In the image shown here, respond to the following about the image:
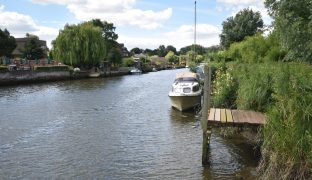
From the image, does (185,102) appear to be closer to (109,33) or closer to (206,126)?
(206,126)

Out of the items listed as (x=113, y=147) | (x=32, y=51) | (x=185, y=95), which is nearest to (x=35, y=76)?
(x=32, y=51)

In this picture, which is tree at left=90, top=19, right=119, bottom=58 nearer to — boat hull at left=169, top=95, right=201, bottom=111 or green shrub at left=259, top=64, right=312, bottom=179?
boat hull at left=169, top=95, right=201, bottom=111

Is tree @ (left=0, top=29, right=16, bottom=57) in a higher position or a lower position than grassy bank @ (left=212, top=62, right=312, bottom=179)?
higher

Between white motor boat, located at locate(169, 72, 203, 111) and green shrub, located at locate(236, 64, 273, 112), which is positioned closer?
green shrub, located at locate(236, 64, 273, 112)

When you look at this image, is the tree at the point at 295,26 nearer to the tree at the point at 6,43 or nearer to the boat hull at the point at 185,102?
the boat hull at the point at 185,102

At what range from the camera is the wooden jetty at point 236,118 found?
11.1 m

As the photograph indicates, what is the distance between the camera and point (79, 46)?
2719 inches

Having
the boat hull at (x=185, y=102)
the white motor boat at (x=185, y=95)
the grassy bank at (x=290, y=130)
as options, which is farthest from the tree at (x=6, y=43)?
the grassy bank at (x=290, y=130)

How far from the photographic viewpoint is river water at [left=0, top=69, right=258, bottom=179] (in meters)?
12.0

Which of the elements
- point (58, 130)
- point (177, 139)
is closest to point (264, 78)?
point (177, 139)

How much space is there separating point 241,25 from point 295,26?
30.3 metres

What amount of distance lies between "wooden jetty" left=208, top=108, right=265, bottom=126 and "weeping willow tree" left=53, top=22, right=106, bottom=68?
58.3 metres

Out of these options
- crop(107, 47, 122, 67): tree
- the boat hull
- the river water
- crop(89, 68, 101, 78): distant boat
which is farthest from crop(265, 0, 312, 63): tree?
crop(107, 47, 122, 67): tree

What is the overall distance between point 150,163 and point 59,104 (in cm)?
1873
